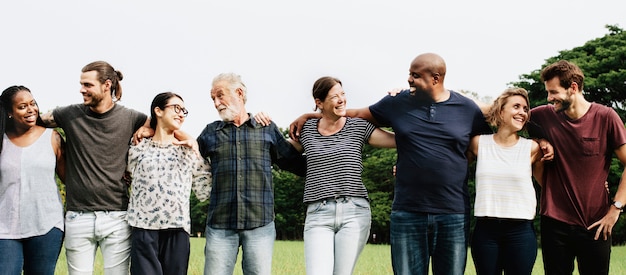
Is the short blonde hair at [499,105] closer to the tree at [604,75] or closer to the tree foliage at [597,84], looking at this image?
the tree foliage at [597,84]

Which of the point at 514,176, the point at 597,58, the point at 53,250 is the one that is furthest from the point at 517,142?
the point at 597,58

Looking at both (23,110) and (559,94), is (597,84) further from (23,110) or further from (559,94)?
(23,110)

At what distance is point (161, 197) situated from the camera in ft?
19.4

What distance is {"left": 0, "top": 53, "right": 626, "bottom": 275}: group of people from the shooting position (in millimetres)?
5766

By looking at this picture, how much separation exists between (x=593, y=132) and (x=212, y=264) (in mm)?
3603

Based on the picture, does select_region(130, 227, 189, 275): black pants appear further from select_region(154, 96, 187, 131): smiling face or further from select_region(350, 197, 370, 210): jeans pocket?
select_region(350, 197, 370, 210): jeans pocket

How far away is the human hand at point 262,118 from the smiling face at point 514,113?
2.13m

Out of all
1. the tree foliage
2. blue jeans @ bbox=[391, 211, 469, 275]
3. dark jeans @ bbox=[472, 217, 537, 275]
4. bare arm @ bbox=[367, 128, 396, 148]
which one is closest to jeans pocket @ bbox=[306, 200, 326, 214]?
blue jeans @ bbox=[391, 211, 469, 275]

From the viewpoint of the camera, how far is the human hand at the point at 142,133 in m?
6.11

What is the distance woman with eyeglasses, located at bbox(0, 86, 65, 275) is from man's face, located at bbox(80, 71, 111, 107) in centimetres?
48

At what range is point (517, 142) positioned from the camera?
593 cm

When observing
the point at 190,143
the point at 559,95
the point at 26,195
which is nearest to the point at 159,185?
the point at 190,143

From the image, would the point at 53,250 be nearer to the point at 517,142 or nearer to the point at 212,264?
the point at 212,264

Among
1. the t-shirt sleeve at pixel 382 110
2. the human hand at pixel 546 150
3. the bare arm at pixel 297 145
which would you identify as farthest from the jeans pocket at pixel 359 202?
the human hand at pixel 546 150
